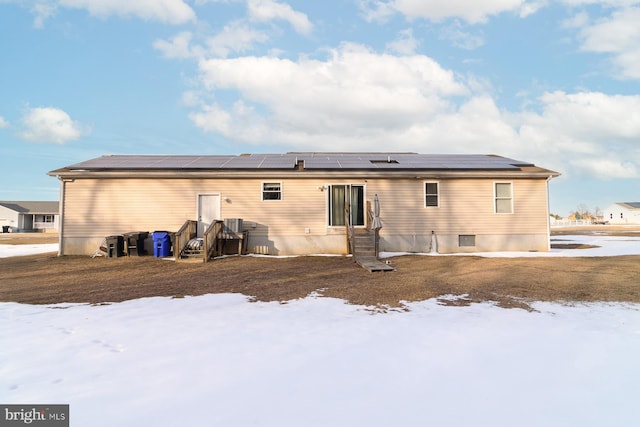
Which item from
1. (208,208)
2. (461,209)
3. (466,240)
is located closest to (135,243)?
(208,208)

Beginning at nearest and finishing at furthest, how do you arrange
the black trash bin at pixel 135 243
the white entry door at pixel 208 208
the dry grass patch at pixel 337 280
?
1. the dry grass patch at pixel 337 280
2. the black trash bin at pixel 135 243
3. the white entry door at pixel 208 208

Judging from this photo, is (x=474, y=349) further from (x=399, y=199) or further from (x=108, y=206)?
(x=108, y=206)

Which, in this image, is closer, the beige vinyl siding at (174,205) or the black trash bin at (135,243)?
the black trash bin at (135,243)

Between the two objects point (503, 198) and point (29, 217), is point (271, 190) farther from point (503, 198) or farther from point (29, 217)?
point (29, 217)

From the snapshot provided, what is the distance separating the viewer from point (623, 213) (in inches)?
2675

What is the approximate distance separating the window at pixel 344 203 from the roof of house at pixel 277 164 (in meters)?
0.83

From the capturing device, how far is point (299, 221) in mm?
13398

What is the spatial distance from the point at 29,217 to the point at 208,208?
56.7 metres

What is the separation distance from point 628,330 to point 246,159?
14163mm

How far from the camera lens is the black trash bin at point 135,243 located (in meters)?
12.4

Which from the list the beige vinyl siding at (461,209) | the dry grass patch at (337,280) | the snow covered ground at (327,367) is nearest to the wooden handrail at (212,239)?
the dry grass patch at (337,280)

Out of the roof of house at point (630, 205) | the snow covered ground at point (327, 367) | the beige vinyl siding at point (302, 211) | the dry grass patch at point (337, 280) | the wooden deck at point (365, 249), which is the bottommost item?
the snow covered ground at point (327, 367)

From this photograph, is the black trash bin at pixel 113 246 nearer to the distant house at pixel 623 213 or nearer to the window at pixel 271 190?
the window at pixel 271 190

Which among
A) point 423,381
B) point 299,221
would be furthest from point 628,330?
point 299,221
